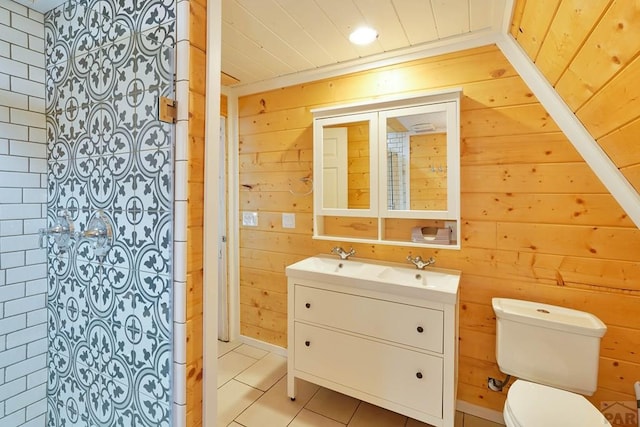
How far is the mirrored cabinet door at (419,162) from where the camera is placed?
1865mm

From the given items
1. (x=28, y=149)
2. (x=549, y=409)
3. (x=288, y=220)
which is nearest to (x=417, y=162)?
(x=288, y=220)

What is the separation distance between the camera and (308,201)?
245cm

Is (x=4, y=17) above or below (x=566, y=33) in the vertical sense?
above

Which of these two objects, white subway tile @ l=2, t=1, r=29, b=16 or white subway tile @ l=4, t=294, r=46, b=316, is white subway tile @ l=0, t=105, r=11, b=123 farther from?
white subway tile @ l=4, t=294, r=46, b=316

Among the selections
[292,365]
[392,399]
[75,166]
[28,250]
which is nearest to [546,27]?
[392,399]

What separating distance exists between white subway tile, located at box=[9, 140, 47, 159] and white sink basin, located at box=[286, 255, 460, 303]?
4.70 feet

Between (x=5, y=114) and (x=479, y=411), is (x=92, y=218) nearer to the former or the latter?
(x=5, y=114)

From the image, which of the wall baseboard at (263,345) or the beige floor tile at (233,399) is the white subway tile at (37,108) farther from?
the wall baseboard at (263,345)

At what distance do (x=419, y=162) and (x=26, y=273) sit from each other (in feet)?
7.22

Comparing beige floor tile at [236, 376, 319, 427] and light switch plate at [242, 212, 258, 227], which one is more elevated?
light switch plate at [242, 212, 258, 227]

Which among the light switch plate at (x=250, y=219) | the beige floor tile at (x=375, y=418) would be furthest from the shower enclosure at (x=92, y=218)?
the light switch plate at (x=250, y=219)

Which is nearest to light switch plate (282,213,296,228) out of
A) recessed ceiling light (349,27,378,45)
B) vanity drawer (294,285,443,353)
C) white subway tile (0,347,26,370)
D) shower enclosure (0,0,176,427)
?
vanity drawer (294,285,443,353)

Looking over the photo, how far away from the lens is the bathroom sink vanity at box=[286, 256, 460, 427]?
1.59m

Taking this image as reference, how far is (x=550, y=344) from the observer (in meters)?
1.49
